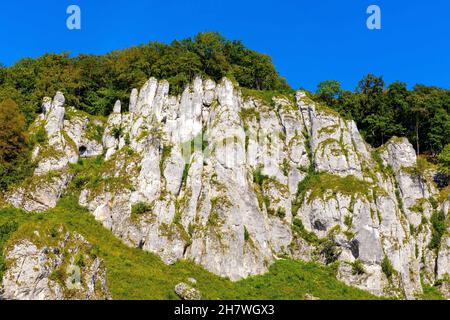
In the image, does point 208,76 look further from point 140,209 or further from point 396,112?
point 396,112

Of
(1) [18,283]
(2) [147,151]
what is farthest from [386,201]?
(1) [18,283]

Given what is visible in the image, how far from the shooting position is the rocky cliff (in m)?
43.8

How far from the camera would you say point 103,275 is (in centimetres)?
3069

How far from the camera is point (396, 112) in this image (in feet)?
217

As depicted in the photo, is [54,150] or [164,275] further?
[54,150]

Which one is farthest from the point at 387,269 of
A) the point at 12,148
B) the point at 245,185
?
the point at 12,148

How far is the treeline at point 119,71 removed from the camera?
57.3 metres

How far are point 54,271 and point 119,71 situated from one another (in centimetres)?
3763

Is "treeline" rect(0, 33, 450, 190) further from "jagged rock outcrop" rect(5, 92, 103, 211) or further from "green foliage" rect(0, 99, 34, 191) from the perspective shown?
"jagged rock outcrop" rect(5, 92, 103, 211)

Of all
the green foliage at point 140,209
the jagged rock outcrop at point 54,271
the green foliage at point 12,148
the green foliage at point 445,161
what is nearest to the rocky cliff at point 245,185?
the green foliage at point 140,209

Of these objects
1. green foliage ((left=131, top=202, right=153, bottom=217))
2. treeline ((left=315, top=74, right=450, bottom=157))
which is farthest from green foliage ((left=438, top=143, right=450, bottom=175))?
green foliage ((left=131, top=202, right=153, bottom=217))

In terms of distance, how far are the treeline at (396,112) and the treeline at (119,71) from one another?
10.9 m
